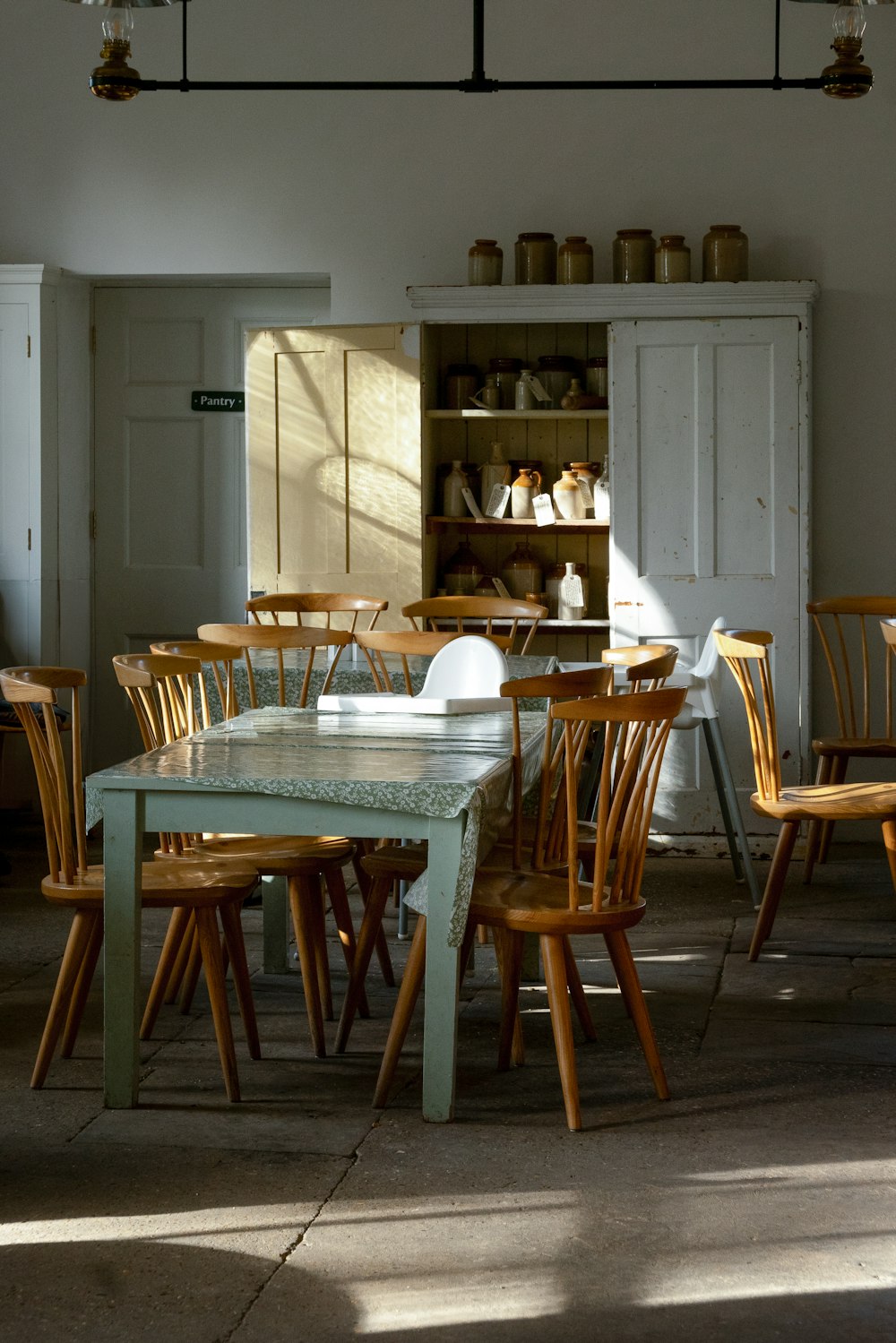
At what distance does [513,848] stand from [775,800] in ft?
3.89

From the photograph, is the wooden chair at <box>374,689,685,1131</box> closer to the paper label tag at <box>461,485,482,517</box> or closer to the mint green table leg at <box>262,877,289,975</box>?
the mint green table leg at <box>262,877,289,975</box>

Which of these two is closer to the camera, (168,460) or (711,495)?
(711,495)

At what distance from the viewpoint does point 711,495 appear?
5895mm

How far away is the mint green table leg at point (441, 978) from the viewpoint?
2.88 m

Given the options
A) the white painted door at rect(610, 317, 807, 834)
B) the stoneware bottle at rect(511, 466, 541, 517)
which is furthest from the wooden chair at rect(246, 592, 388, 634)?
the white painted door at rect(610, 317, 807, 834)

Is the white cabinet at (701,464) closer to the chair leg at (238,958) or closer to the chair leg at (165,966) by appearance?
the chair leg at (165,966)

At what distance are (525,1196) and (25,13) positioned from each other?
5.78 m

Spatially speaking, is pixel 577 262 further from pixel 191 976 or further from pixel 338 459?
pixel 191 976

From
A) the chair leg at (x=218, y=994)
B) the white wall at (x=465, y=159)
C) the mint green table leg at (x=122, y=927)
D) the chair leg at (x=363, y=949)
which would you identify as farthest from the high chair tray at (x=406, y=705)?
the white wall at (x=465, y=159)

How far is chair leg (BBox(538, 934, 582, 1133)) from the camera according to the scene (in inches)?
118

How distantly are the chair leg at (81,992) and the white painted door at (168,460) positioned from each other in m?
3.47

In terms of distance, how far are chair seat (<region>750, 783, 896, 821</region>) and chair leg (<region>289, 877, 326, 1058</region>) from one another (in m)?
1.32

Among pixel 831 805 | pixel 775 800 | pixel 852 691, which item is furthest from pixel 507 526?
pixel 831 805

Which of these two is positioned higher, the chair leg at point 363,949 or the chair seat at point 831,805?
the chair seat at point 831,805
